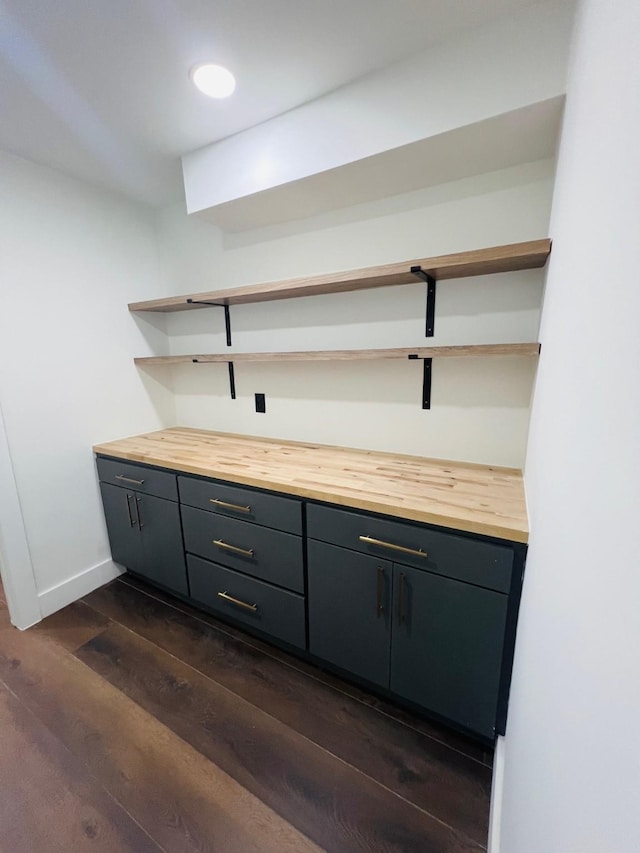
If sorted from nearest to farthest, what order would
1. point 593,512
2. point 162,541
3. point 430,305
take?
1. point 593,512
2. point 430,305
3. point 162,541

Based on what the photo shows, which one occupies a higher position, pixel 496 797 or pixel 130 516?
pixel 130 516

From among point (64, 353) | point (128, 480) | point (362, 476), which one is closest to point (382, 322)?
point (362, 476)

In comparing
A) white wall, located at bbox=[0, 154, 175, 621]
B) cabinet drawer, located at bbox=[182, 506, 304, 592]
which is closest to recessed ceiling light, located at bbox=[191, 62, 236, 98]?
white wall, located at bbox=[0, 154, 175, 621]

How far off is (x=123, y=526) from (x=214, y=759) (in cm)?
137

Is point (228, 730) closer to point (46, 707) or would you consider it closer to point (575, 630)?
point (46, 707)

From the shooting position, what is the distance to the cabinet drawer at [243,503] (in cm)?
152

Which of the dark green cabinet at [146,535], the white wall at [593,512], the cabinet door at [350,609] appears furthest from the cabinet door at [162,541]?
the white wall at [593,512]

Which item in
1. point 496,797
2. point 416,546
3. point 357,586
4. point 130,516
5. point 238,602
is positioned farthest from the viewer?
point 130,516

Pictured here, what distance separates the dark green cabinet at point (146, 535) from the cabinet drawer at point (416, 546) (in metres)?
0.94

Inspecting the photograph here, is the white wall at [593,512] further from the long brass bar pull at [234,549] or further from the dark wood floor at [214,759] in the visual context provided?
the long brass bar pull at [234,549]

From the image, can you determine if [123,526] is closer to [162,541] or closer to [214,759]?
[162,541]

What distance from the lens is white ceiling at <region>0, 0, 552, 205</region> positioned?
1.06 metres

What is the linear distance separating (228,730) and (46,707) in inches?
32.1

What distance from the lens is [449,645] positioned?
1.26m
